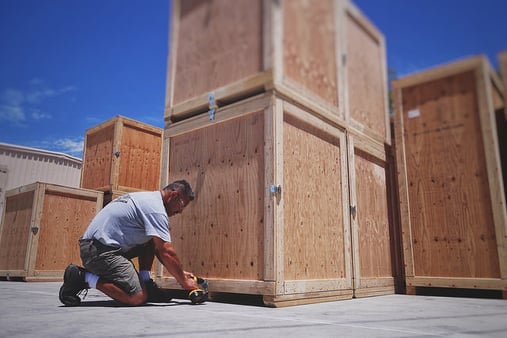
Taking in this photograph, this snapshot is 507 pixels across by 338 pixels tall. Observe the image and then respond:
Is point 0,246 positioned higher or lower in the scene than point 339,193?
lower

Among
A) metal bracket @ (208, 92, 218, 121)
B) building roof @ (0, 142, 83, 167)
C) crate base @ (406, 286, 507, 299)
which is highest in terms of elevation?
building roof @ (0, 142, 83, 167)

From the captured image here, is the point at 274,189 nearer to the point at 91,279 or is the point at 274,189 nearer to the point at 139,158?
the point at 91,279

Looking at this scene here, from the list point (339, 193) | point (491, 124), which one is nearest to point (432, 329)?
point (339, 193)

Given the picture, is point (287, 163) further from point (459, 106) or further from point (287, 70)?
point (459, 106)

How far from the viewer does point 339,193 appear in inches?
175

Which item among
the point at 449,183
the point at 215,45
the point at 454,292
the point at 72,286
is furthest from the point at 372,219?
the point at 72,286

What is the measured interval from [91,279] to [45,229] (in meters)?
3.81

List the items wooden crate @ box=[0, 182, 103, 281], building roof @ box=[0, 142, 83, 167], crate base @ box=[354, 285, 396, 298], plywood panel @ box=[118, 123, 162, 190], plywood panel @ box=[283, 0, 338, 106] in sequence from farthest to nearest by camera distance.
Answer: building roof @ box=[0, 142, 83, 167], plywood panel @ box=[118, 123, 162, 190], wooden crate @ box=[0, 182, 103, 281], crate base @ box=[354, 285, 396, 298], plywood panel @ box=[283, 0, 338, 106]

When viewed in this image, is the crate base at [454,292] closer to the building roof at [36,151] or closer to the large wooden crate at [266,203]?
the large wooden crate at [266,203]

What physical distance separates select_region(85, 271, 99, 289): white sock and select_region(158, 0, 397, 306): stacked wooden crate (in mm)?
949

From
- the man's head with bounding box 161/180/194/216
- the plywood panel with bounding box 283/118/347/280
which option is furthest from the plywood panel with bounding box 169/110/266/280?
the man's head with bounding box 161/180/194/216

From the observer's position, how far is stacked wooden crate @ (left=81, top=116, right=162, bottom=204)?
285 inches

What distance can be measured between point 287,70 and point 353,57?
1.77 meters

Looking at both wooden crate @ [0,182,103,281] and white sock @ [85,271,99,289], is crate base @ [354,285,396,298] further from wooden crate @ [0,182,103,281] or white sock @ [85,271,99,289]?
wooden crate @ [0,182,103,281]
